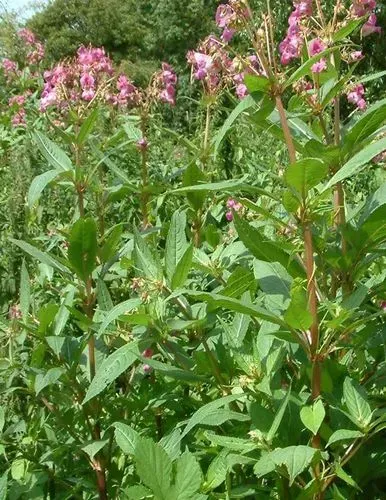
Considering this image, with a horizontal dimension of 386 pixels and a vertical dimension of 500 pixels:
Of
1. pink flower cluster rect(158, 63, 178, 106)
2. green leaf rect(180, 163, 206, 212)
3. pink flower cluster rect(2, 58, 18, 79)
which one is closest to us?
green leaf rect(180, 163, 206, 212)

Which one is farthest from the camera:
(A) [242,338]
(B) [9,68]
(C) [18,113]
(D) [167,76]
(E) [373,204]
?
(B) [9,68]

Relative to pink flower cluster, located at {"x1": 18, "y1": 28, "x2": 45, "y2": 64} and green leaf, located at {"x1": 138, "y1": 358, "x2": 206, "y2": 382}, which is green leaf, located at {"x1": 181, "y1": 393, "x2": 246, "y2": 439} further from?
pink flower cluster, located at {"x1": 18, "y1": 28, "x2": 45, "y2": 64}

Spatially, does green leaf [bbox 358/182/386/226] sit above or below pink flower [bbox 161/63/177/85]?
below

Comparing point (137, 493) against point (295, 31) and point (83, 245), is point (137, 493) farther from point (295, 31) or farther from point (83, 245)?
point (295, 31)

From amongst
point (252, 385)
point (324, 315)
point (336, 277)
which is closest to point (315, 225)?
point (336, 277)

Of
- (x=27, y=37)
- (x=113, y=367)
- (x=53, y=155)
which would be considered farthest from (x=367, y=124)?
(x=27, y=37)

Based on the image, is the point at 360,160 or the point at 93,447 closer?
the point at 360,160

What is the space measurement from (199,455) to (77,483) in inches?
14.2

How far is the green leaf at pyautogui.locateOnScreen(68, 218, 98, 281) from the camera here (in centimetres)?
182

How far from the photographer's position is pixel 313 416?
4.61 feet

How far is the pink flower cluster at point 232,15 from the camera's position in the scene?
1.62 meters

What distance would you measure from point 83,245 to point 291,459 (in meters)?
0.71

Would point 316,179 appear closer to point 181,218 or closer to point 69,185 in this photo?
point 181,218

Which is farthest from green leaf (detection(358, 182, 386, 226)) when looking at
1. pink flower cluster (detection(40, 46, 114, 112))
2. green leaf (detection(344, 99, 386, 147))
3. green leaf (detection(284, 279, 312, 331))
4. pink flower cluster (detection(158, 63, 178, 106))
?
pink flower cluster (detection(158, 63, 178, 106))
